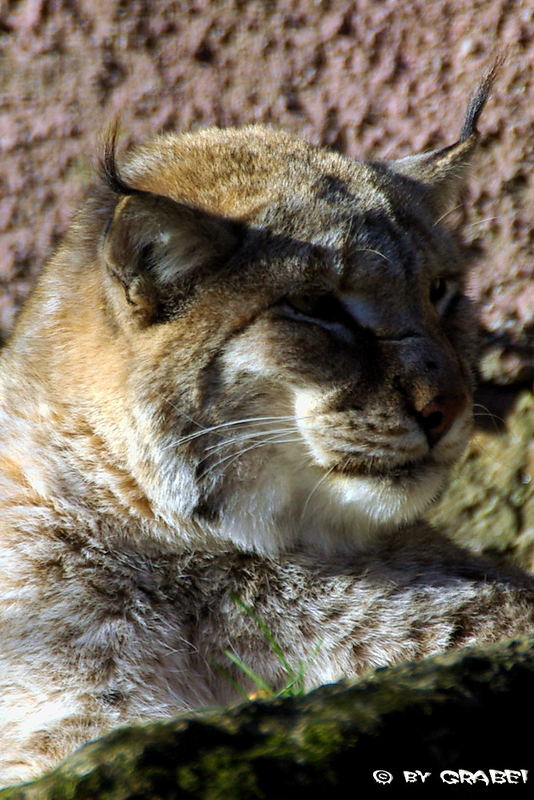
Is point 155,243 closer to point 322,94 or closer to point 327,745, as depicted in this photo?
point 327,745

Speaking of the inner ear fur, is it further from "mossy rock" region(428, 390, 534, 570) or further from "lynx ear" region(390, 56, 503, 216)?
"mossy rock" region(428, 390, 534, 570)

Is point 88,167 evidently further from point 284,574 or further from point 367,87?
point 284,574

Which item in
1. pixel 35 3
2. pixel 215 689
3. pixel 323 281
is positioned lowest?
pixel 215 689

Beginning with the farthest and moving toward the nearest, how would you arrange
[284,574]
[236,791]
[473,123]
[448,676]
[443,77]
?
[443,77]
[473,123]
[284,574]
[448,676]
[236,791]

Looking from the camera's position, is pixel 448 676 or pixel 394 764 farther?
pixel 448 676

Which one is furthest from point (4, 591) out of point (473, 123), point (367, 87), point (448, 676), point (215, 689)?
point (367, 87)

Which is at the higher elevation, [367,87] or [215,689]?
[367,87]

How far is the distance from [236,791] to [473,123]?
8.29ft

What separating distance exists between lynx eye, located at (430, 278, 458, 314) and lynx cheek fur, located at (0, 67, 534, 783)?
10 centimetres

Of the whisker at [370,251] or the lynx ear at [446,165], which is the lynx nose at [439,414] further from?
the lynx ear at [446,165]

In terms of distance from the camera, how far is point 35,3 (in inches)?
162

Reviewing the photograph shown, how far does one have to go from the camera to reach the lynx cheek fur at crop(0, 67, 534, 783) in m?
2.49

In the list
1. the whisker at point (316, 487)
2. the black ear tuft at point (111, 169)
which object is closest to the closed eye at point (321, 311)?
the whisker at point (316, 487)

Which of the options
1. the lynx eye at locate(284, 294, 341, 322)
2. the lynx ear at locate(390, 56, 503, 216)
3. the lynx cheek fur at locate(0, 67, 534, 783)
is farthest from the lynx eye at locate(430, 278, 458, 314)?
the lynx eye at locate(284, 294, 341, 322)
